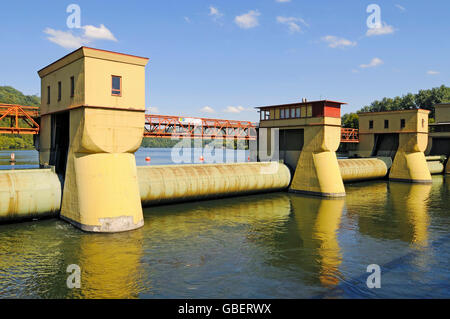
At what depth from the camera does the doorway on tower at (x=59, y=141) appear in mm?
27906

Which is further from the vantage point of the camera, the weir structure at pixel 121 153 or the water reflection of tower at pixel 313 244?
the weir structure at pixel 121 153

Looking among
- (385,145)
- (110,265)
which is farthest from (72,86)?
(385,145)

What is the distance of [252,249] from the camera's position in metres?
19.9

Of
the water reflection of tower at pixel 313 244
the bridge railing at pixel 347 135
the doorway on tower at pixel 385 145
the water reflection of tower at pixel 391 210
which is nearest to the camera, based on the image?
the water reflection of tower at pixel 313 244

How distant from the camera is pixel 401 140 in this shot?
54531mm

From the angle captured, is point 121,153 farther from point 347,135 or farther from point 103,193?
point 347,135

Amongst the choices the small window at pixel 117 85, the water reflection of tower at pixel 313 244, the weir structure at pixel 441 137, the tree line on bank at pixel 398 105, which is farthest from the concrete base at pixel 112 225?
the tree line on bank at pixel 398 105

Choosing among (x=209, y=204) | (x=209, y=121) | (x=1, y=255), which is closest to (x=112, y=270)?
(x=1, y=255)

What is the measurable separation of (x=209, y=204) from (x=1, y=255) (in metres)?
19.0

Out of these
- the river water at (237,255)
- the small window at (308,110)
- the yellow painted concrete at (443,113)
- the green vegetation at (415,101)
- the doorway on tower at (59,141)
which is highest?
the green vegetation at (415,101)

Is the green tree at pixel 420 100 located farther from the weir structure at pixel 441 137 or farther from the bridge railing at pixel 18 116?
the bridge railing at pixel 18 116

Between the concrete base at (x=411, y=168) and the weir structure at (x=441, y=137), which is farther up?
the weir structure at (x=441, y=137)

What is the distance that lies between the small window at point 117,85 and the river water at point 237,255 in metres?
9.86

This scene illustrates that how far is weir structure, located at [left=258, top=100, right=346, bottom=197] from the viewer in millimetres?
37719
